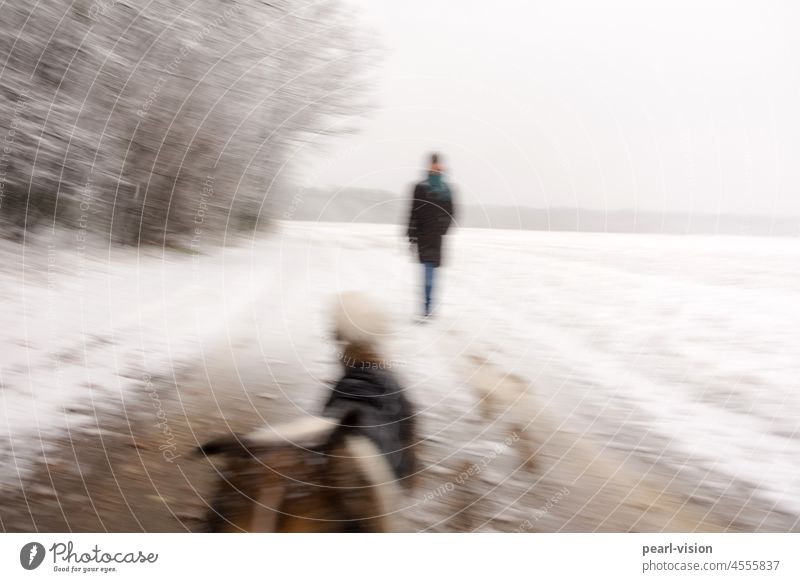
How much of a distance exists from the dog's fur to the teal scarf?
51 cm

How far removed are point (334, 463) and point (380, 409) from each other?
7.4 inches

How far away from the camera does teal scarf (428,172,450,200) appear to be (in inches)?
70.2

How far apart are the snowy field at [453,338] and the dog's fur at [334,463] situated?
15cm

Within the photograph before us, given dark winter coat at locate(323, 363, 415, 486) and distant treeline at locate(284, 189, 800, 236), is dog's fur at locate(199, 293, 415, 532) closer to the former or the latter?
dark winter coat at locate(323, 363, 415, 486)

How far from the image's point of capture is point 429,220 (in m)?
1.74

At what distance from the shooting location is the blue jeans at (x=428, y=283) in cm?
184
